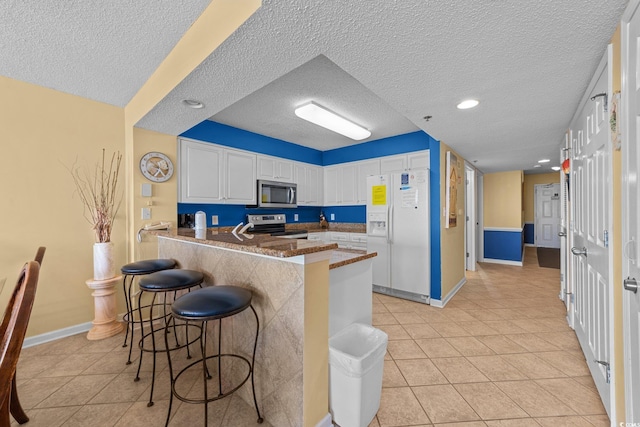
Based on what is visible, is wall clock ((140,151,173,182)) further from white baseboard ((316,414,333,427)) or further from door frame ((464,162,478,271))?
door frame ((464,162,478,271))

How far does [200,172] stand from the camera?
10.6ft

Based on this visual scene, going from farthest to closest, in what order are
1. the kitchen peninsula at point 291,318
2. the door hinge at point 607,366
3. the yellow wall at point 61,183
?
the yellow wall at point 61,183
the door hinge at point 607,366
the kitchen peninsula at point 291,318

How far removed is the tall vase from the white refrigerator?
3126 millimetres

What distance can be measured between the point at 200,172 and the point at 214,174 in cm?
18

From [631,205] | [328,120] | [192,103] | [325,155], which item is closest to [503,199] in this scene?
[325,155]

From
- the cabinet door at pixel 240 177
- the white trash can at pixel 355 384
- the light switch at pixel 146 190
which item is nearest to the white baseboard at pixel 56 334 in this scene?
the light switch at pixel 146 190

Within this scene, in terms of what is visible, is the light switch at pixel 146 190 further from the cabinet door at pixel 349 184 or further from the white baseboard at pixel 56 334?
the cabinet door at pixel 349 184

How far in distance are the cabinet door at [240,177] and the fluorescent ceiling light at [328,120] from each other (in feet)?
3.91

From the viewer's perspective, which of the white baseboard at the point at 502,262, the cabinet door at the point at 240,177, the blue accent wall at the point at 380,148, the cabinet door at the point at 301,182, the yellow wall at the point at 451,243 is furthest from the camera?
the white baseboard at the point at 502,262

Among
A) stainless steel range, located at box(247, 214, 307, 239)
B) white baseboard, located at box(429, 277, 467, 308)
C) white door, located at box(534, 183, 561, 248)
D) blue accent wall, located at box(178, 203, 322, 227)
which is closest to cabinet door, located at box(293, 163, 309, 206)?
blue accent wall, located at box(178, 203, 322, 227)

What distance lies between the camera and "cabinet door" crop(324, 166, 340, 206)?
15.9ft

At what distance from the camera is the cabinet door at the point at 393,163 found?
154 inches

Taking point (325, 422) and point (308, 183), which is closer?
point (325, 422)

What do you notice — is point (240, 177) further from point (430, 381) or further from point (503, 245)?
point (503, 245)
